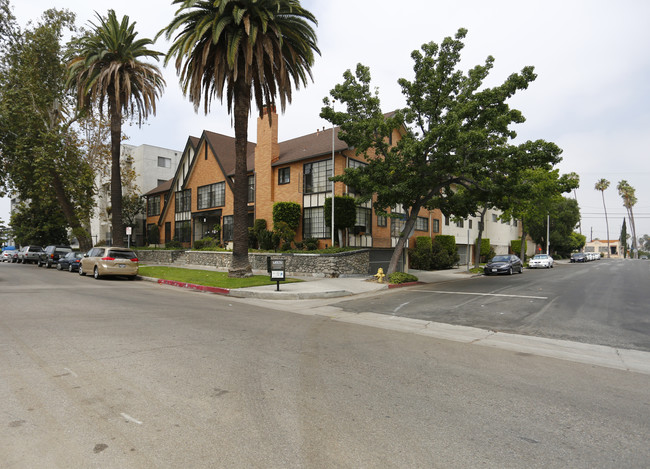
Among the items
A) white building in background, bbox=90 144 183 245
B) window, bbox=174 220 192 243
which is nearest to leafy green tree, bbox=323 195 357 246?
window, bbox=174 220 192 243

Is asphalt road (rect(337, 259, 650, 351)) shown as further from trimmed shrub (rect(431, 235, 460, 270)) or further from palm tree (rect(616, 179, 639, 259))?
palm tree (rect(616, 179, 639, 259))

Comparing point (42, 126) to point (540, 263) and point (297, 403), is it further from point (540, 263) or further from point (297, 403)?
point (540, 263)

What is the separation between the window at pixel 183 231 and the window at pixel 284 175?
12.6 metres

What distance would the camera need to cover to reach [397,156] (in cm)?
1936

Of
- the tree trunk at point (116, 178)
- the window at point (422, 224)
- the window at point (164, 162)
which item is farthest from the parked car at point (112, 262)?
the window at point (164, 162)

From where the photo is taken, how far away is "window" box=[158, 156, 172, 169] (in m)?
49.0

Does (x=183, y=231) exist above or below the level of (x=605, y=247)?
above

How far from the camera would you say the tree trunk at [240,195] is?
730 inches

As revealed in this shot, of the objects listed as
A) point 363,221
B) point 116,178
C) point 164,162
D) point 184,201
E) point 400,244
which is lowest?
point 400,244

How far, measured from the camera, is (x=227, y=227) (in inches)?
1250

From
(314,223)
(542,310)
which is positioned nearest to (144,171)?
(314,223)

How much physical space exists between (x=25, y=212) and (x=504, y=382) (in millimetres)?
52690

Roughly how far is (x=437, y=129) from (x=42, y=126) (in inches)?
1225

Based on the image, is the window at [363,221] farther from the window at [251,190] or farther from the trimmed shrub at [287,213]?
the window at [251,190]
